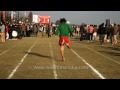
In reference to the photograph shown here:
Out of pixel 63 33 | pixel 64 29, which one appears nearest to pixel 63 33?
pixel 63 33

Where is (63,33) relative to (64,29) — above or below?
below

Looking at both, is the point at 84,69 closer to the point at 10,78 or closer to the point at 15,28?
the point at 10,78

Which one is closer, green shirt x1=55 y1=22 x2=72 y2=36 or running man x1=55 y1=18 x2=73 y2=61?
running man x1=55 y1=18 x2=73 y2=61

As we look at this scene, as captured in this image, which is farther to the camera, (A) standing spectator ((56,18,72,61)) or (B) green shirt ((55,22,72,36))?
(B) green shirt ((55,22,72,36))

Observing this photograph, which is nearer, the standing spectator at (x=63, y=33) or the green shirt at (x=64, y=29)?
the standing spectator at (x=63, y=33)

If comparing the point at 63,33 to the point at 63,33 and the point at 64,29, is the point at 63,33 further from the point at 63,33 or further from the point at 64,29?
the point at 64,29

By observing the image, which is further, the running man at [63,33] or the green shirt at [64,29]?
the green shirt at [64,29]

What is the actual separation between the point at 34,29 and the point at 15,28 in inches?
459
